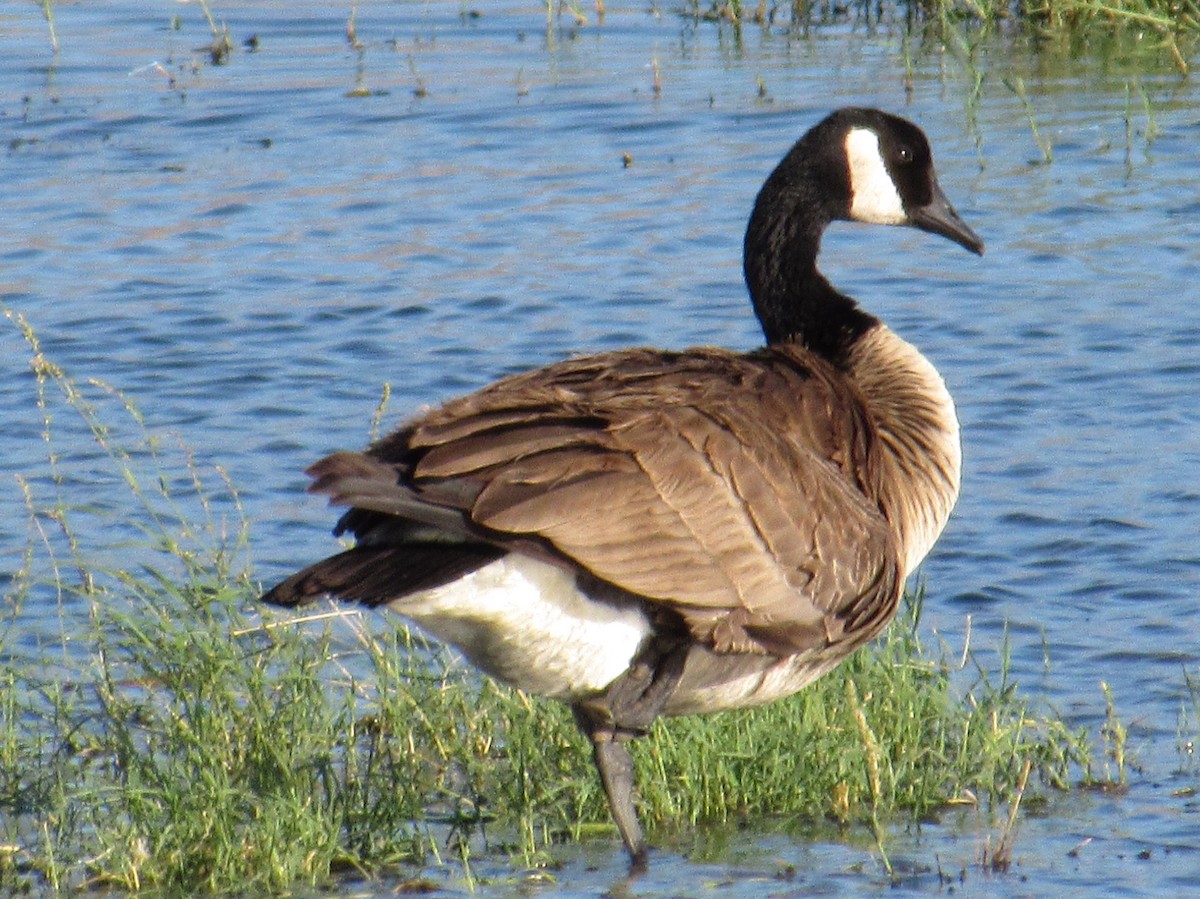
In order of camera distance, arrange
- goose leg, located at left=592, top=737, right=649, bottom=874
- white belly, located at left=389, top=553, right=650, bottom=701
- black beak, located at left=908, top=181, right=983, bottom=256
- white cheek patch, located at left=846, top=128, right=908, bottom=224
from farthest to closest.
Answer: black beak, located at left=908, top=181, right=983, bottom=256 < white cheek patch, located at left=846, top=128, right=908, bottom=224 < goose leg, located at left=592, top=737, right=649, bottom=874 < white belly, located at left=389, top=553, right=650, bottom=701

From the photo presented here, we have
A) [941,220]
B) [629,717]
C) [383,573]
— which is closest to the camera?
[383,573]

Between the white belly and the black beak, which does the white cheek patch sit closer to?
the black beak

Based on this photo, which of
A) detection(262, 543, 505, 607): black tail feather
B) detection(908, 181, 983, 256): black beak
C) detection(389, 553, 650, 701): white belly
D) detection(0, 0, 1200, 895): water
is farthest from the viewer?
detection(0, 0, 1200, 895): water

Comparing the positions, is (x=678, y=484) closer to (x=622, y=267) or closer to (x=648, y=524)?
(x=648, y=524)

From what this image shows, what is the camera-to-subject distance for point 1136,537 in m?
6.97

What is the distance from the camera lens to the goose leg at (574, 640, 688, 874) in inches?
181

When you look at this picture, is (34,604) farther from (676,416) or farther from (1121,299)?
(1121,299)

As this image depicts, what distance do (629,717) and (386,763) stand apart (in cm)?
92

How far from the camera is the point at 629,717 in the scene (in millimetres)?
4641

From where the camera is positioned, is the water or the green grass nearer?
the green grass

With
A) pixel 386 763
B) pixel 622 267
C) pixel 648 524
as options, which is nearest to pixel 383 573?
pixel 648 524

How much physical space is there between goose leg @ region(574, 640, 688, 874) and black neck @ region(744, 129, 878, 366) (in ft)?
3.93

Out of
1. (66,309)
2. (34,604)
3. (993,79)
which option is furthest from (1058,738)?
(993,79)

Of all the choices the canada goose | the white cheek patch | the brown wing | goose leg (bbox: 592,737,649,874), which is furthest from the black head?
goose leg (bbox: 592,737,649,874)
